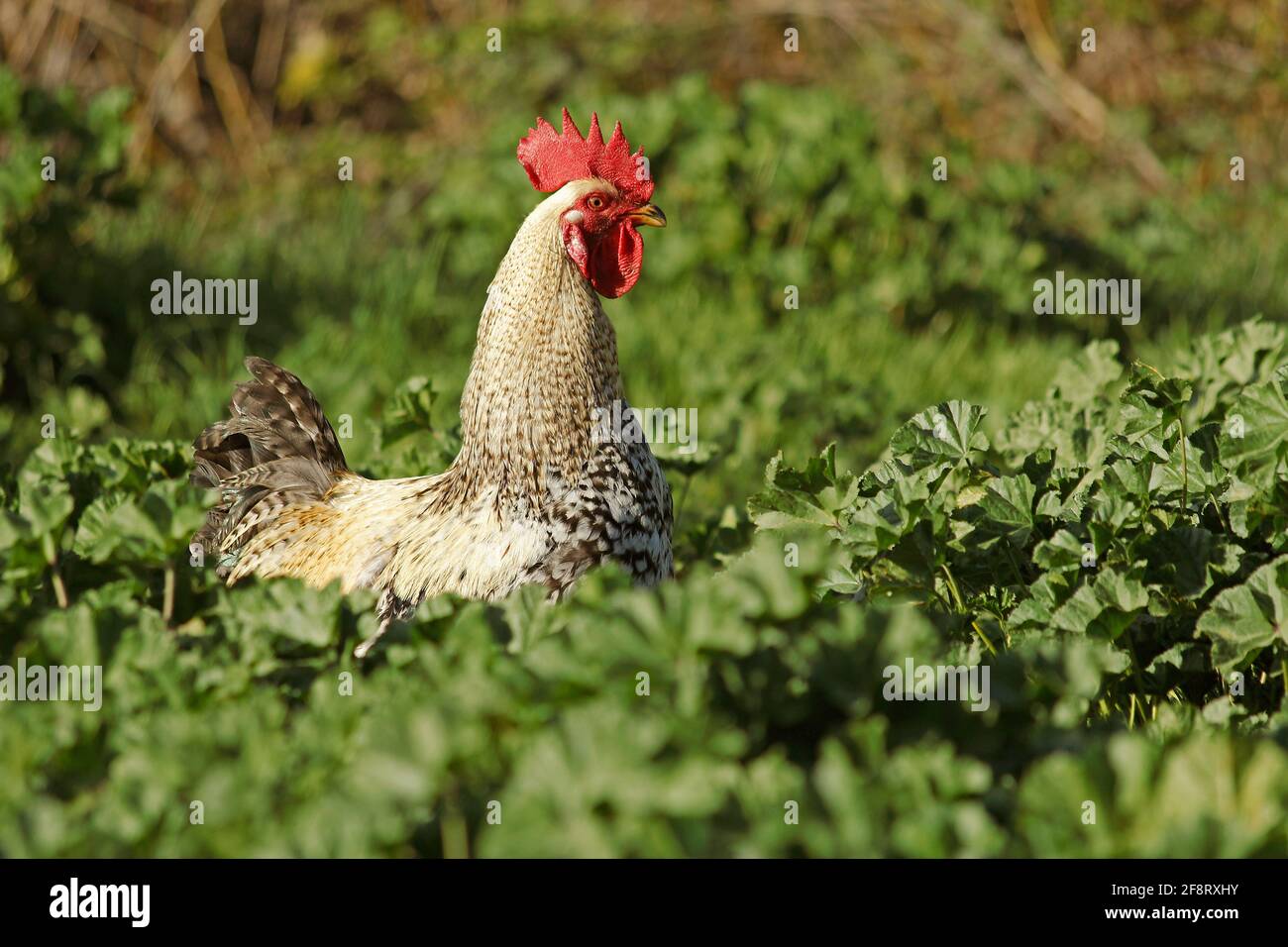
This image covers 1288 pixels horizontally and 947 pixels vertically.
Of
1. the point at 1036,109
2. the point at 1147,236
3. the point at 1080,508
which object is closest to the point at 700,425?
the point at 1080,508

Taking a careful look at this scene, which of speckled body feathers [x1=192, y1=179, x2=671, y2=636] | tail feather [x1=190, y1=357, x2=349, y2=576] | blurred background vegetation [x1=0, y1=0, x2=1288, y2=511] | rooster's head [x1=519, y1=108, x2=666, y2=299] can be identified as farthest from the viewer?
blurred background vegetation [x1=0, y1=0, x2=1288, y2=511]

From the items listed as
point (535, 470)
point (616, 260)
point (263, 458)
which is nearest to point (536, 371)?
point (535, 470)

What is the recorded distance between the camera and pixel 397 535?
3.55 meters

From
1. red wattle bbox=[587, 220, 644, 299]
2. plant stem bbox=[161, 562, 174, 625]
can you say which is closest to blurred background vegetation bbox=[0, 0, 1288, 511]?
red wattle bbox=[587, 220, 644, 299]

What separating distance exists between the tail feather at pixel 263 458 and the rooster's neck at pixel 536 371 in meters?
0.66

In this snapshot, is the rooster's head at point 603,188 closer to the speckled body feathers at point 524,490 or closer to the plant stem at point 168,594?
the speckled body feathers at point 524,490

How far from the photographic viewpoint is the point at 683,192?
7.39 m

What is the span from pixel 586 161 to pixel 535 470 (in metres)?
0.91

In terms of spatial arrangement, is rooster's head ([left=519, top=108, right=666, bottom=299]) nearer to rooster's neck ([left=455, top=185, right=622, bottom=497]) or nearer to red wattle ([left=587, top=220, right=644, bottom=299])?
red wattle ([left=587, top=220, right=644, bottom=299])

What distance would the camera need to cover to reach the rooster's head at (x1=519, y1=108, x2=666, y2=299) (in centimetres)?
363

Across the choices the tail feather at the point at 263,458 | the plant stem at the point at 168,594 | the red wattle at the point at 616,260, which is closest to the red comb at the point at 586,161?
the red wattle at the point at 616,260

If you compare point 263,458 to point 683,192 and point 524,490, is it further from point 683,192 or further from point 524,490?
point 683,192

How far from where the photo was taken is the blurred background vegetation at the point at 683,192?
6.04 meters
